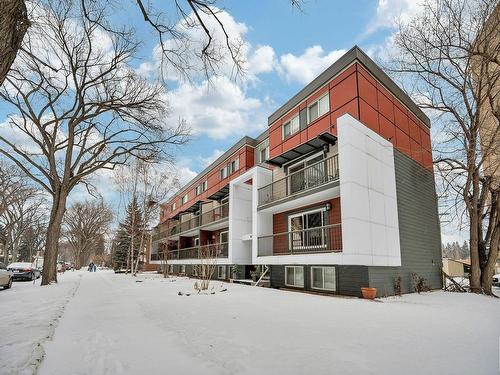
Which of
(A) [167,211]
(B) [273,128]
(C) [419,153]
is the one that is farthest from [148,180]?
(C) [419,153]

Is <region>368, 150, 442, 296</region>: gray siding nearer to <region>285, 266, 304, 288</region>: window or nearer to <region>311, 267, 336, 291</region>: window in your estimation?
<region>311, 267, 336, 291</region>: window

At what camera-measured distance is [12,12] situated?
130 inches

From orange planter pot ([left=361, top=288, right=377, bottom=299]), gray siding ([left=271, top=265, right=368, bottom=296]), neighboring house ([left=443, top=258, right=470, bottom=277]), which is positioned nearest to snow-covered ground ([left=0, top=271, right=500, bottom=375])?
orange planter pot ([left=361, top=288, right=377, bottom=299])

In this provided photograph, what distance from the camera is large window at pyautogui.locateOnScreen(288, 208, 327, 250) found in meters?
14.1

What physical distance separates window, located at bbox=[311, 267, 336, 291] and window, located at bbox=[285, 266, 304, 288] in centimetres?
74

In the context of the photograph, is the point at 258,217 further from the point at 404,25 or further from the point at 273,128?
the point at 404,25

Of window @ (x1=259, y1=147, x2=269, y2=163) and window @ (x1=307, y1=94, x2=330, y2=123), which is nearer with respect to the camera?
window @ (x1=307, y1=94, x2=330, y2=123)

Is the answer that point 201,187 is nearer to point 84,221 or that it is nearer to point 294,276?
point 294,276

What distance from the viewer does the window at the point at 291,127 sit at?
16.7 metres

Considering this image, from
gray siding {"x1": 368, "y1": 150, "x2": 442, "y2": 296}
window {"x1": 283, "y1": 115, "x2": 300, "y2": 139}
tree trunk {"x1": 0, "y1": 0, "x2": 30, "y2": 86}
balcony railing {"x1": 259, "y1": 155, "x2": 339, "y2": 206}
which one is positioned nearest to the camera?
tree trunk {"x1": 0, "y1": 0, "x2": 30, "y2": 86}

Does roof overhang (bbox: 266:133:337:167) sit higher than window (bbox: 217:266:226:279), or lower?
higher

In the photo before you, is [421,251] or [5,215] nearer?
[421,251]

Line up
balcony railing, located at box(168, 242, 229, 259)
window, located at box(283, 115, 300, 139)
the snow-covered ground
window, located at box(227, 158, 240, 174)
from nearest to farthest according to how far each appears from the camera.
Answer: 1. the snow-covered ground
2. window, located at box(283, 115, 300, 139)
3. balcony railing, located at box(168, 242, 229, 259)
4. window, located at box(227, 158, 240, 174)

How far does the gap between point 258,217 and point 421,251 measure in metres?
8.58
